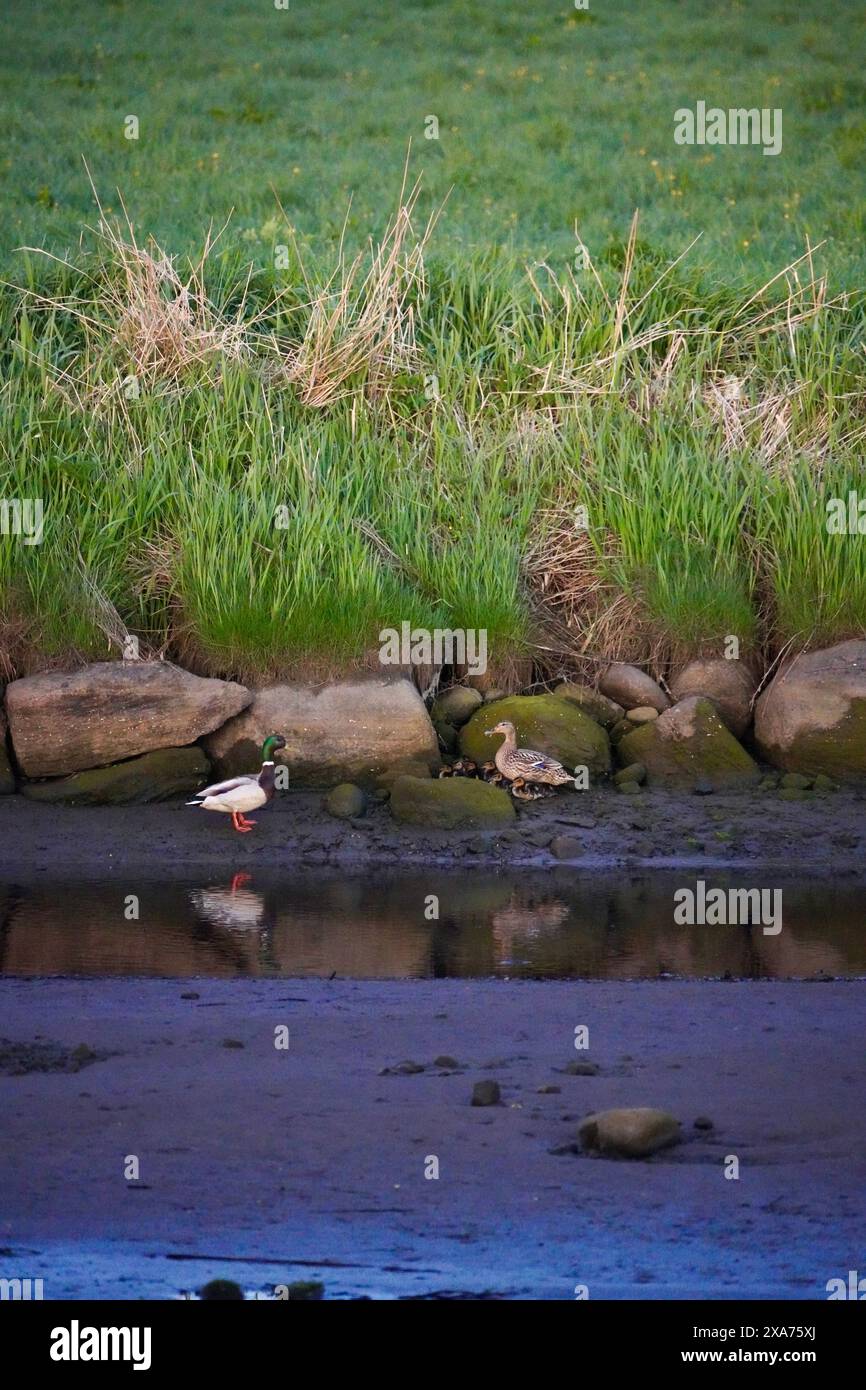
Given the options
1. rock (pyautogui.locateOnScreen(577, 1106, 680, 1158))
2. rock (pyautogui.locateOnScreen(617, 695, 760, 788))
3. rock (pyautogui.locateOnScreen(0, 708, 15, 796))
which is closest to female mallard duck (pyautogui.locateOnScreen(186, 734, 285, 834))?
rock (pyautogui.locateOnScreen(0, 708, 15, 796))

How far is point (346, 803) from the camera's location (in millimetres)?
9398

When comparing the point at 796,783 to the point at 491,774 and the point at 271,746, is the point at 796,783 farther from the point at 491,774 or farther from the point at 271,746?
the point at 271,746

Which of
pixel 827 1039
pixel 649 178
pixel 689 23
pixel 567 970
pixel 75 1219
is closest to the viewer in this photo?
pixel 75 1219

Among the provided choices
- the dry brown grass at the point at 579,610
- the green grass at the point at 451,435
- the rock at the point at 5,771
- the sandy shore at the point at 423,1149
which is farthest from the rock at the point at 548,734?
the sandy shore at the point at 423,1149

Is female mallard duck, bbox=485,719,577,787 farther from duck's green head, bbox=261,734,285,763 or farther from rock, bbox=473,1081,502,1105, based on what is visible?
rock, bbox=473,1081,502,1105

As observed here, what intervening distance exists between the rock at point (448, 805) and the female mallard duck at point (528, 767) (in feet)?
0.74

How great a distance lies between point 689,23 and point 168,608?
16.3 metres

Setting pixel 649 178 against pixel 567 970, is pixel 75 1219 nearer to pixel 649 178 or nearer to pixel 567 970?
pixel 567 970

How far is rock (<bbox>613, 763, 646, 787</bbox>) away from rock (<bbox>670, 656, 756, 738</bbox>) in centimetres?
68

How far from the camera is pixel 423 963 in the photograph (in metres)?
6.99

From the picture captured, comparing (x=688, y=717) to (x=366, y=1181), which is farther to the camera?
(x=688, y=717)

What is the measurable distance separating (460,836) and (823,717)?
229cm

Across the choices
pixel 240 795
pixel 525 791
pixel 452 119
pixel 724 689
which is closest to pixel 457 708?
pixel 525 791

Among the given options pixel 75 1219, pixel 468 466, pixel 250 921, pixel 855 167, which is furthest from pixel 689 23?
pixel 75 1219
